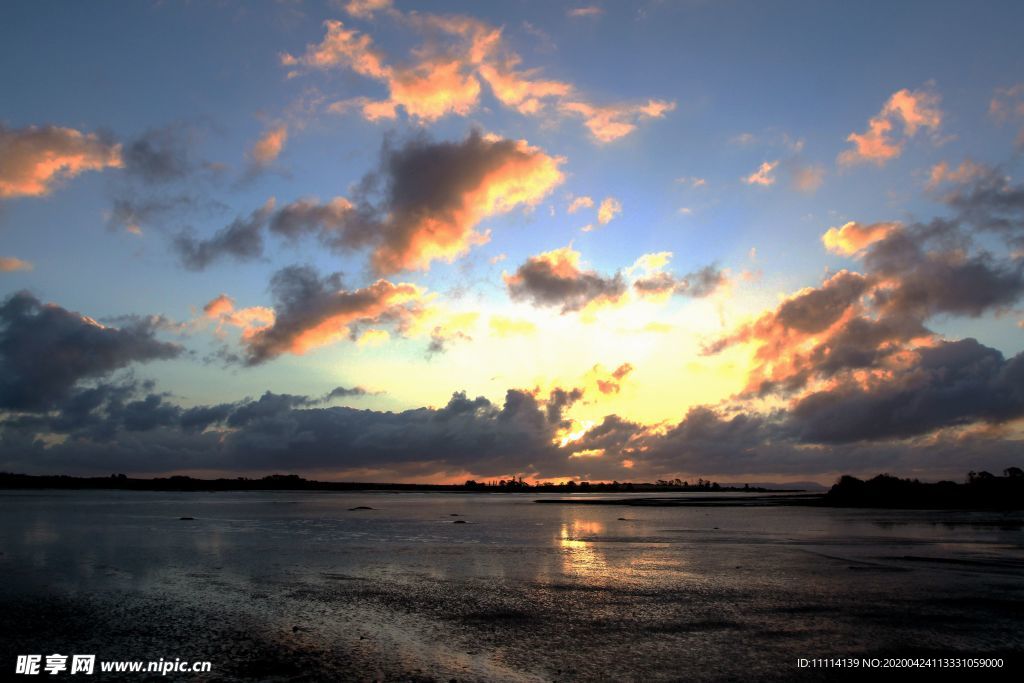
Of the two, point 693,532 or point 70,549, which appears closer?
point 70,549

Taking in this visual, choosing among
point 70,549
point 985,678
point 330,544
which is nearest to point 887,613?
point 985,678

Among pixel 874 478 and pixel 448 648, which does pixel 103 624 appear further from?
pixel 874 478

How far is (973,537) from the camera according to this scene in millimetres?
49000

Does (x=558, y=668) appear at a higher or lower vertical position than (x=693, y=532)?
higher

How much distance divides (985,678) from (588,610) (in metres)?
11.0

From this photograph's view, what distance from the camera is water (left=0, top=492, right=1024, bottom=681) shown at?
16.0 meters

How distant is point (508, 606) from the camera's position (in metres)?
22.5

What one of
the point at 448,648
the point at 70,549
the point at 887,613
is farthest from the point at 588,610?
the point at 70,549

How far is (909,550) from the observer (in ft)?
132

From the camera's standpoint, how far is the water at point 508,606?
15977 millimetres

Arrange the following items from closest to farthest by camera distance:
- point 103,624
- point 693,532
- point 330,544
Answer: point 103,624
point 330,544
point 693,532

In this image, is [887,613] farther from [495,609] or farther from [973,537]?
[973,537]

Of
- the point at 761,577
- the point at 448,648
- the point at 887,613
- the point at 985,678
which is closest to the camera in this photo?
the point at 985,678

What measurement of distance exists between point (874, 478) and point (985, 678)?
12199 centimetres
